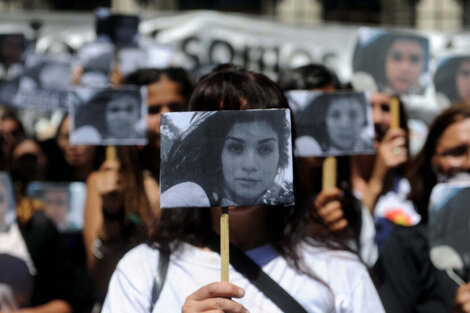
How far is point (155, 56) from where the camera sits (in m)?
4.02

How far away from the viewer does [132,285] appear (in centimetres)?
140

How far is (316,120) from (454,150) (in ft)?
1.67

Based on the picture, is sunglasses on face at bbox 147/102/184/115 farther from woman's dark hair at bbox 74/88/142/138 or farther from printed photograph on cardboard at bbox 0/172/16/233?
printed photograph on cardboard at bbox 0/172/16/233

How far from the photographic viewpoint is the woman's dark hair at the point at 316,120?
2.10 metres

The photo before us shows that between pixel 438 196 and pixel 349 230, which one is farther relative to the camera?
pixel 349 230

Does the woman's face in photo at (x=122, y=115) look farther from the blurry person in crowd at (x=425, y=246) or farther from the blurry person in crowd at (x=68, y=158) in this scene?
the blurry person in crowd at (x=425, y=246)

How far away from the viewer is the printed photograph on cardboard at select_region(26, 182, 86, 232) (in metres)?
3.12

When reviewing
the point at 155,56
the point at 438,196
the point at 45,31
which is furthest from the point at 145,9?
the point at 438,196

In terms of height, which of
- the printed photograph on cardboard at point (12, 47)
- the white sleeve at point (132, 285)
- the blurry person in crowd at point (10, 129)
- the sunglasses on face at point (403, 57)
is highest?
the printed photograph on cardboard at point (12, 47)

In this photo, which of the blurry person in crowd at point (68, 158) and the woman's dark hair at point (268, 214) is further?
the blurry person in crowd at point (68, 158)

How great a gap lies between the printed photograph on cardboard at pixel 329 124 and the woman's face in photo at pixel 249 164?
0.73 meters

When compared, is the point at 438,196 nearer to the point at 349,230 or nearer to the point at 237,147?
the point at 349,230

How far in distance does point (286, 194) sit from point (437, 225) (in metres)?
0.67

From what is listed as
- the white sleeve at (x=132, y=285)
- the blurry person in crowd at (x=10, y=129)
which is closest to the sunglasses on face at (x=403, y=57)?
the white sleeve at (x=132, y=285)
